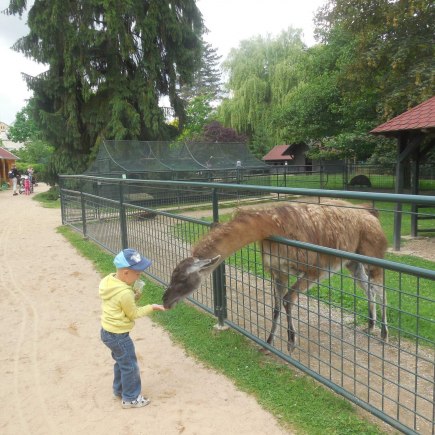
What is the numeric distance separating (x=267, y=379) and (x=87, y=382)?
1.48m

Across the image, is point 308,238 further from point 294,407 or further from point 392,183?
point 392,183

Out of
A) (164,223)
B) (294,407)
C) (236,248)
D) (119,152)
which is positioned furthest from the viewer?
(119,152)

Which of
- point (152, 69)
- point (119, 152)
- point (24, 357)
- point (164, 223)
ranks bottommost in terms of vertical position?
point (24, 357)

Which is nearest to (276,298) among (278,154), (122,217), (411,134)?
(122,217)

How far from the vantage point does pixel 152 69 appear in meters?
19.6

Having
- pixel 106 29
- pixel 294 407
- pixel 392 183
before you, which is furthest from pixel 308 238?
pixel 106 29

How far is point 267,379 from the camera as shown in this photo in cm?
322

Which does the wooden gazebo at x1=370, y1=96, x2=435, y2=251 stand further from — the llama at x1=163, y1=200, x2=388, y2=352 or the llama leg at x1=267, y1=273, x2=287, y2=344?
the llama leg at x1=267, y1=273, x2=287, y2=344

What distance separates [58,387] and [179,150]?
12988 mm

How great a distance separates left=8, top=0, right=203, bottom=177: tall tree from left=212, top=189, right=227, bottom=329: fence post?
50.9ft

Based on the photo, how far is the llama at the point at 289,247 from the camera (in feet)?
10.1

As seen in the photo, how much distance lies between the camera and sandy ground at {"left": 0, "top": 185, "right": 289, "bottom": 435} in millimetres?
2773

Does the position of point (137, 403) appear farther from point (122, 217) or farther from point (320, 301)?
point (122, 217)

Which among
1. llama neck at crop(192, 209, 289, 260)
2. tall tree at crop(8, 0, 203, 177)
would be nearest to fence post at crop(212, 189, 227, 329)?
llama neck at crop(192, 209, 289, 260)
